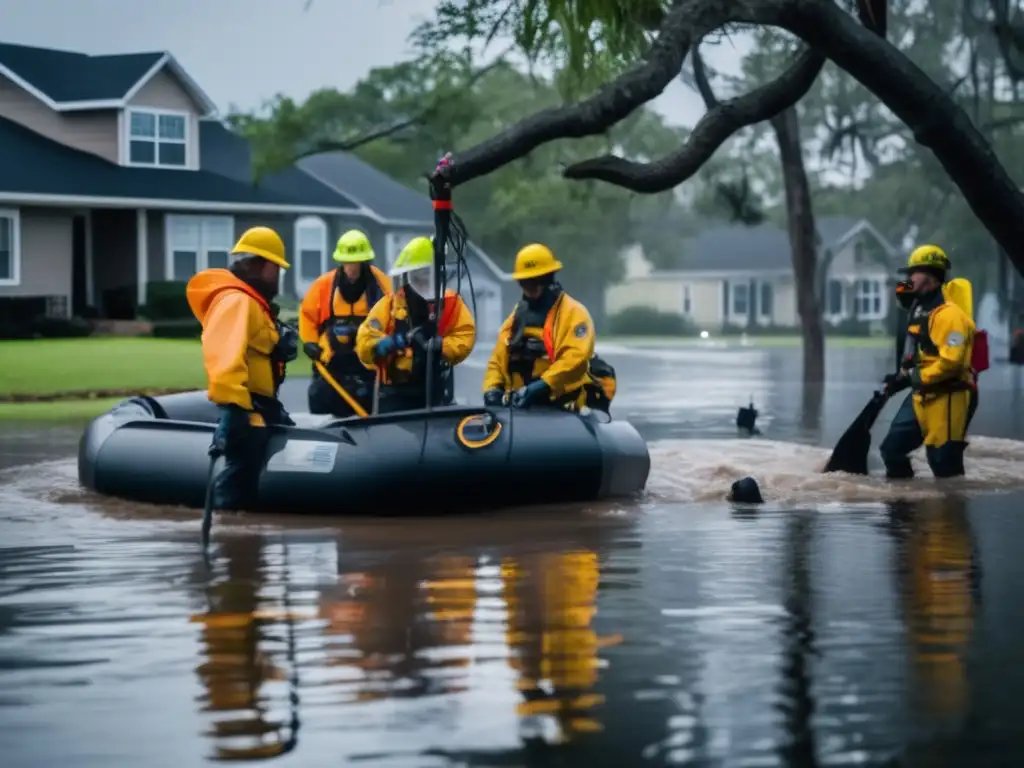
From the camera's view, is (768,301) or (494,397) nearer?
(494,397)

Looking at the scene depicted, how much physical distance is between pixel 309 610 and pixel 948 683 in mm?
3281

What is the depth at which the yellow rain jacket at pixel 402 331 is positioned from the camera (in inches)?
597

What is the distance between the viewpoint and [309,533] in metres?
13.5

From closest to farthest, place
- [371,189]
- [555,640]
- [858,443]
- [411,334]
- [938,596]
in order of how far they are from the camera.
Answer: [555,640]
[938,596]
[411,334]
[858,443]
[371,189]

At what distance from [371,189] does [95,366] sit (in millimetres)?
29353

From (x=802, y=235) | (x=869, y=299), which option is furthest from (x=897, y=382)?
(x=869, y=299)

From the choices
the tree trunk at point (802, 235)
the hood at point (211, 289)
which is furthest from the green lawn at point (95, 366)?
the hood at point (211, 289)

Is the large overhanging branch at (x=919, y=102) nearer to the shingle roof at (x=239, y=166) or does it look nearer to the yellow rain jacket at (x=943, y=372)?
the yellow rain jacket at (x=943, y=372)

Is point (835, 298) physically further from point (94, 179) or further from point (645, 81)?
point (645, 81)

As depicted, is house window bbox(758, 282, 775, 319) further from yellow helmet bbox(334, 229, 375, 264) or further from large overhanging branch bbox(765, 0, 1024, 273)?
yellow helmet bbox(334, 229, 375, 264)

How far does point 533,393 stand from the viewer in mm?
14898

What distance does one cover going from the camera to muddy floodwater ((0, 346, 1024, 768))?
7.25m

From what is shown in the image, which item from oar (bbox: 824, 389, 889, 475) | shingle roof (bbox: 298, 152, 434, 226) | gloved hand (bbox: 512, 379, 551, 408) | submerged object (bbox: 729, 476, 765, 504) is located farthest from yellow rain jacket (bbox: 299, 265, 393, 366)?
shingle roof (bbox: 298, 152, 434, 226)

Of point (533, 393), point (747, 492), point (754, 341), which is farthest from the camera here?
point (754, 341)
